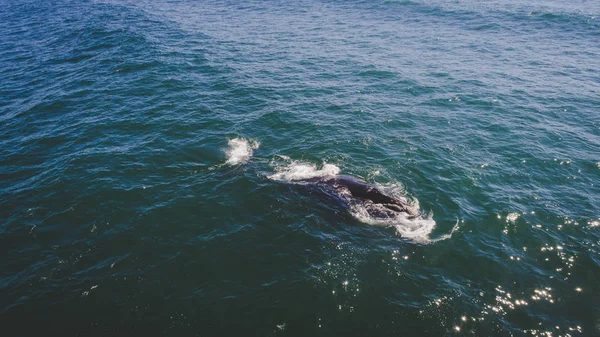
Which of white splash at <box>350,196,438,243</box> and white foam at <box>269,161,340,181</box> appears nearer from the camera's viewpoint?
white splash at <box>350,196,438,243</box>

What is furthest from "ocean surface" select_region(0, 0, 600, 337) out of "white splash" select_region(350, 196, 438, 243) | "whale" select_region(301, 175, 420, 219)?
"whale" select_region(301, 175, 420, 219)

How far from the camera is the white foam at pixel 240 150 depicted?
1089 inches

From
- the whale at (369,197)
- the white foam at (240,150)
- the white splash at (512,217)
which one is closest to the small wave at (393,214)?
the whale at (369,197)

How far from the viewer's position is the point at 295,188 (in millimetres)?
24000

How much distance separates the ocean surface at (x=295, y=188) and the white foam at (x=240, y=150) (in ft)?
0.63

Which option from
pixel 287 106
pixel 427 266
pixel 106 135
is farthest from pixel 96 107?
pixel 427 266

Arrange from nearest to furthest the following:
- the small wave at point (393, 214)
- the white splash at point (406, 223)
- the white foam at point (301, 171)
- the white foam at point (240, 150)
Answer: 1. the white splash at point (406, 223)
2. the small wave at point (393, 214)
3. the white foam at point (301, 171)
4. the white foam at point (240, 150)

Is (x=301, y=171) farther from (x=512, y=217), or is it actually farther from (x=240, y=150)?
(x=512, y=217)

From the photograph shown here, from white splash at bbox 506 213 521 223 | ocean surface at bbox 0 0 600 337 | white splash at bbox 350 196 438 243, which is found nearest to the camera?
ocean surface at bbox 0 0 600 337

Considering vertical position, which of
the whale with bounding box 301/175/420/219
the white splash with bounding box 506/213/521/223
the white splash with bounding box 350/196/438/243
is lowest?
the white splash with bounding box 350/196/438/243

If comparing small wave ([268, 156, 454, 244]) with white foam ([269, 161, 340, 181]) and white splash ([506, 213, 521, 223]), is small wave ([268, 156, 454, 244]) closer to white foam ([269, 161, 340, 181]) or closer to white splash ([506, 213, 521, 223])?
white foam ([269, 161, 340, 181])

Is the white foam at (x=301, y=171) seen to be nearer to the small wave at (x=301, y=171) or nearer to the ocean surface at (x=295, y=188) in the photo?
the small wave at (x=301, y=171)

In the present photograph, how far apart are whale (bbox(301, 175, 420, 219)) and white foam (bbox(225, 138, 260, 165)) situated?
25.1 feet

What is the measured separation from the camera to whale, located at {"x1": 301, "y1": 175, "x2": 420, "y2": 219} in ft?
70.9
